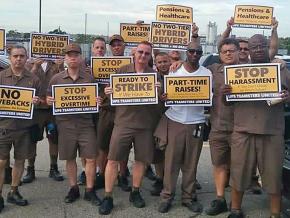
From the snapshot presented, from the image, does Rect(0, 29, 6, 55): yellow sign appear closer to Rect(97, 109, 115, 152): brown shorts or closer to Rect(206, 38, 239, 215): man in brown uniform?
Rect(97, 109, 115, 152): brown shorts

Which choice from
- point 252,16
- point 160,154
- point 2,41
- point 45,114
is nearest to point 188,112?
point 160,154

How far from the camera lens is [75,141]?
18.8ft

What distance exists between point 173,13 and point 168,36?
642 millimetres

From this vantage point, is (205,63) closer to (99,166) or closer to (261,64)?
(99,166)

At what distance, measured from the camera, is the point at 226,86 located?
5035 mm

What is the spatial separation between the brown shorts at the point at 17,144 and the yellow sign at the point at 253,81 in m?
2.42

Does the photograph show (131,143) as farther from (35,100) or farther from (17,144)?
(17,144)

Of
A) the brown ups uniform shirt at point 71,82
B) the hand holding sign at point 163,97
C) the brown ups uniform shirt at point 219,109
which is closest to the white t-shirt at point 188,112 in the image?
the brown ups uniform shirt at point 219,109

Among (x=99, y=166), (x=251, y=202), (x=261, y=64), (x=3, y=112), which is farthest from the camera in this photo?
(x=99, y=166)

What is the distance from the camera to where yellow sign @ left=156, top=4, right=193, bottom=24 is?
7.61m

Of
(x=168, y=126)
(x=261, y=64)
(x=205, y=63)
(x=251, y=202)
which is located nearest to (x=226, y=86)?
(x=261, y=64)

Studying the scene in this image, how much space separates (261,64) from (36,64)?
3.25m

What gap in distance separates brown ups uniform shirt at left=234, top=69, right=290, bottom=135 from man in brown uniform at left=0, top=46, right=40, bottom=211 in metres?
2.39

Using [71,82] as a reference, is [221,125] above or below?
below
